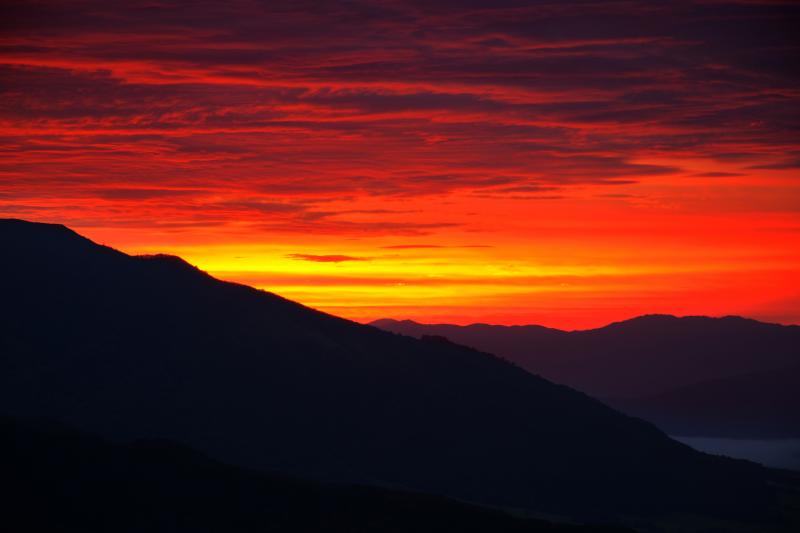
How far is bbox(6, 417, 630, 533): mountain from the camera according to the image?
114m

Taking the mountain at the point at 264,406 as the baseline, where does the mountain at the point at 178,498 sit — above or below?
below

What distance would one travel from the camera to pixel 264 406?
178 meters

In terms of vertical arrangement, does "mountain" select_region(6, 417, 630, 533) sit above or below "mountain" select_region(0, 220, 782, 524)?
below

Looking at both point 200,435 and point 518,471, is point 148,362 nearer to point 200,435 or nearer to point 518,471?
point 200,435

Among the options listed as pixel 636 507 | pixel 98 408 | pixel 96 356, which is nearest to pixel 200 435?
pixel 98 408

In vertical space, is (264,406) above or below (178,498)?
above

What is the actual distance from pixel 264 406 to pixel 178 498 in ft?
193

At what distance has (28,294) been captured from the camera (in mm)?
188500

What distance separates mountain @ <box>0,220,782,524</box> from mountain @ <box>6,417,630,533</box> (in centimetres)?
2853

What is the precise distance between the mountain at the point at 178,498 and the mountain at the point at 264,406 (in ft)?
93.6

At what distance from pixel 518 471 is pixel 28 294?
8404cm

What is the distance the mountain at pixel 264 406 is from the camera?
163625 mm

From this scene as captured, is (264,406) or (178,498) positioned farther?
(264,406)

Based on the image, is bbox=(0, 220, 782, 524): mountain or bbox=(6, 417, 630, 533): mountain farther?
bbox=(0, 220, 782, 524): mountain
